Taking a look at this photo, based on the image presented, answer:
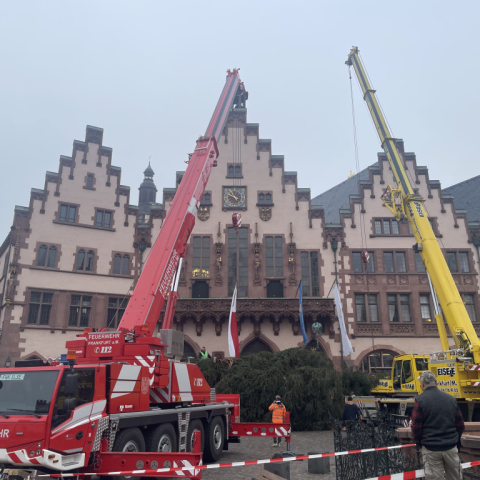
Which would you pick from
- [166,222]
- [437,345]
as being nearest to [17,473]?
[166,222]

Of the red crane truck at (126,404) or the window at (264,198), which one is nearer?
the red crane truck at (126,404)

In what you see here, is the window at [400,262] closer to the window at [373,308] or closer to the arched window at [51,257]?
the window at [373,308]

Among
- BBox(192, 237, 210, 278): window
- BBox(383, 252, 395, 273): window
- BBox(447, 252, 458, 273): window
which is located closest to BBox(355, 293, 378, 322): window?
BBox(383, 252, 395, 273): window

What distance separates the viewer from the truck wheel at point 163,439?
9044 millimetres

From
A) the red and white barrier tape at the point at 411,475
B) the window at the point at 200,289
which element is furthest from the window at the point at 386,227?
the red and white barrier tape at the point at 411,475

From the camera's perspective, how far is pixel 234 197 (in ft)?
103

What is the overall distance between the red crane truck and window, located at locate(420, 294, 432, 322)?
772 inches

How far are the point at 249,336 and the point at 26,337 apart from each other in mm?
13201

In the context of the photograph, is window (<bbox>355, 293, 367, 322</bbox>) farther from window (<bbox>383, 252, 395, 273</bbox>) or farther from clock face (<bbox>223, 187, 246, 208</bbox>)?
clock face (<bbox>223, 187, 246, 208</bbox>)

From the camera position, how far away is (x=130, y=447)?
850 centimetres

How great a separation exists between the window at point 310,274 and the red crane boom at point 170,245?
50.4 feet

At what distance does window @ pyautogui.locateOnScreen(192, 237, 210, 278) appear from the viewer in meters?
29.9

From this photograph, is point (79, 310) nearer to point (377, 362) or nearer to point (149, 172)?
point (377, 362)

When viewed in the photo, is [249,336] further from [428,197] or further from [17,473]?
[17,473]
